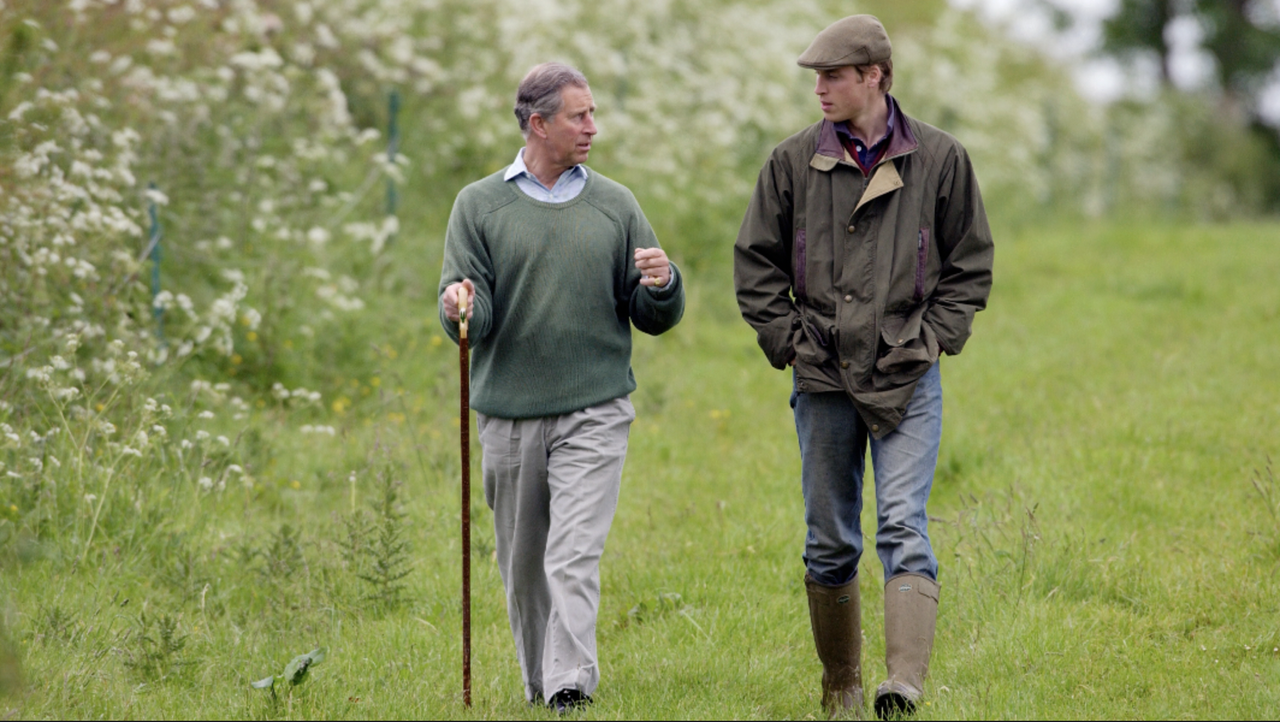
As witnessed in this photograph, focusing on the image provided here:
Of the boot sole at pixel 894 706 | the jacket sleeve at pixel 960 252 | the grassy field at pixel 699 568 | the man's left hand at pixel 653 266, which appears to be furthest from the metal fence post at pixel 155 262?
the boot sole at pixel 894 706

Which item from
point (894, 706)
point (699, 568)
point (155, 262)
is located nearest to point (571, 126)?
point (894, 706)

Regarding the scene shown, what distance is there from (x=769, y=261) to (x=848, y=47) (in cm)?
74

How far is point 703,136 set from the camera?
1261 cm

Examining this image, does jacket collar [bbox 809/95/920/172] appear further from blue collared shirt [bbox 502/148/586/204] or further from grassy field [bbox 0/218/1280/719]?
grassy field [bbox 0/218/1280/719]

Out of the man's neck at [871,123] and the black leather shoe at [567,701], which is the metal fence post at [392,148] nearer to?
the man's neck at [871,123]

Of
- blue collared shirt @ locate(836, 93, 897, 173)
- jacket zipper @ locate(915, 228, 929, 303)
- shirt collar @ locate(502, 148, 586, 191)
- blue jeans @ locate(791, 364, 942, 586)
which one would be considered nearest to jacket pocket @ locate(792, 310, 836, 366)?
blue jeans @ locate(791, 364, 942, 586)

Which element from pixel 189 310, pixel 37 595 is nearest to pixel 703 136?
pixel 189 310

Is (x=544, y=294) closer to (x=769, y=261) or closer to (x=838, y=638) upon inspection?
(x=769, y=261)

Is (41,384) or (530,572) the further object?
(41,384)

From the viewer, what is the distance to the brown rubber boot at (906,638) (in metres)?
4.08

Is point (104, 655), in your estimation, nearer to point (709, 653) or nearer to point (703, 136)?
point (709, 653)

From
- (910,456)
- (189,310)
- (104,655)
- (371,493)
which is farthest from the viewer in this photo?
(189,310)

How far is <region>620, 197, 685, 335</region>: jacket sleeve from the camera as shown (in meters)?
4.31

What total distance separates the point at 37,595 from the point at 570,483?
7.48ft
